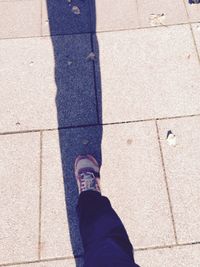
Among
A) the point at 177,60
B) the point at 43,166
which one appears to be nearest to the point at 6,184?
the point at 43,166

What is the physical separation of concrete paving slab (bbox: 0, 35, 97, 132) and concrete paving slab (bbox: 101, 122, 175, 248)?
39 cm

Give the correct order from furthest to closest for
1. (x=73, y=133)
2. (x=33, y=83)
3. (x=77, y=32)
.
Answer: (x=77, y=32) < (x=33, y=83) < (x=73, y=133)

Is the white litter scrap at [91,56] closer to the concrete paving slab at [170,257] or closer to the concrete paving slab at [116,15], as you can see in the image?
the concrete paving slab at [116,15]

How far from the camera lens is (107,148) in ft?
12.3

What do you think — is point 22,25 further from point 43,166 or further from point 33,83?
point 43,166

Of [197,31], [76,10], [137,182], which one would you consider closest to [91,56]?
[76,10]

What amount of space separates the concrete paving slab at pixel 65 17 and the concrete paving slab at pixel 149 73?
12.8 inches

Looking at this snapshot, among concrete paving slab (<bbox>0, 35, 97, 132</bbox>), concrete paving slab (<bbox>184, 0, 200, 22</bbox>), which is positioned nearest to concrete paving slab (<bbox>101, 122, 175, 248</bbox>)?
concrete paving slab (<bbox>0, 35, 97, 132</bbox>)

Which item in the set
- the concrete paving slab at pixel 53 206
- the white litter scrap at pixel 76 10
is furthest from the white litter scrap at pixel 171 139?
the white litter scrap at pixel 76 10

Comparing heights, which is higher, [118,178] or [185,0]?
[185,0]

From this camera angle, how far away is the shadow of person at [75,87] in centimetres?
367

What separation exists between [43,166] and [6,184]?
1.30 feet

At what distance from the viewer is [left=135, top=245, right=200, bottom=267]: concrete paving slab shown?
3322 mm

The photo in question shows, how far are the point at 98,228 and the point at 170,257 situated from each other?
0.78m
